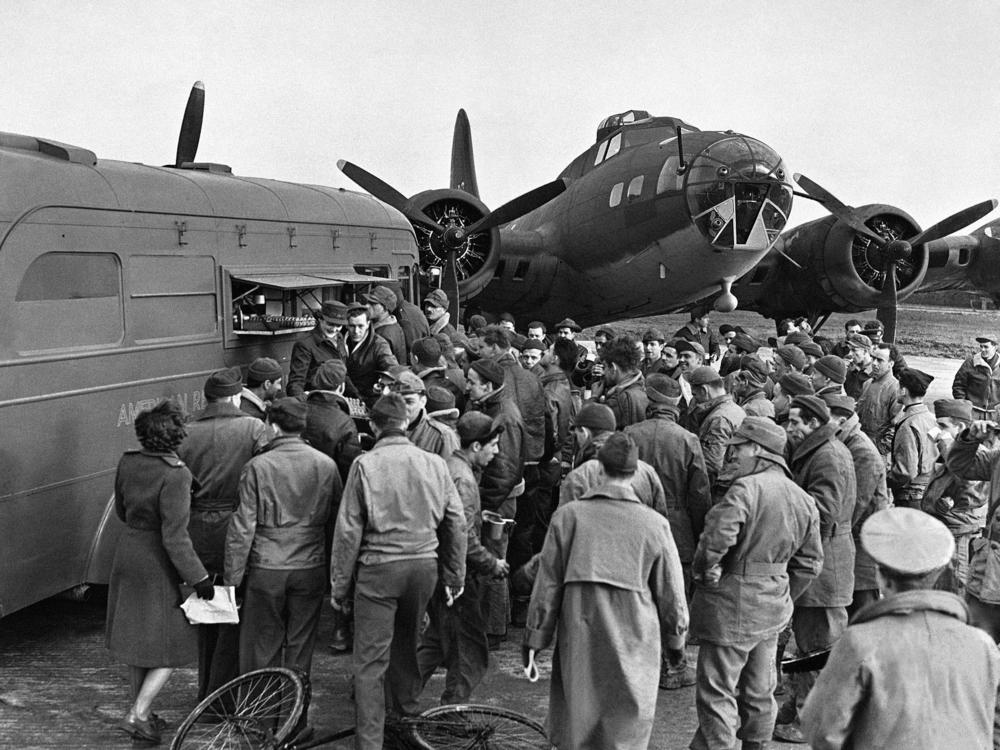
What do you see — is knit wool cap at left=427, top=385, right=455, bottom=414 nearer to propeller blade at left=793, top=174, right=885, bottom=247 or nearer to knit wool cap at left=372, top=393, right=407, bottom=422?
knit wool cap at left=372, top=393, right=407, bottom=422

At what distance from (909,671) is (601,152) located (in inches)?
633

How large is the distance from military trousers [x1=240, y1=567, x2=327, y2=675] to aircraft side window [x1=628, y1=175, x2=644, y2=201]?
11.6 metres

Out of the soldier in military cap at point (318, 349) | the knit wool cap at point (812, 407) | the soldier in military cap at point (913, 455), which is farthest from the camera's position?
the soldier in military cap at point (318, 349)

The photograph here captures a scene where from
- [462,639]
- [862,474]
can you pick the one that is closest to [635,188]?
[862,474]

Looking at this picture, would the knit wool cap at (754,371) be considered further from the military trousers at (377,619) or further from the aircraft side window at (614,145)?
the aircraft side window at (614,145)

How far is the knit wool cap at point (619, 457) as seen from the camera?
4.07 m

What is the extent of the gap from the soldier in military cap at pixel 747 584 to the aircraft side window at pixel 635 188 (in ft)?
36.7

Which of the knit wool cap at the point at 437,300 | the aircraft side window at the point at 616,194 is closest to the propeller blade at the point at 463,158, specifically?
the aircraft side window at the point at 616,194

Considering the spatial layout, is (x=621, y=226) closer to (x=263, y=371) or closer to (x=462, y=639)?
(x=263, y=371)

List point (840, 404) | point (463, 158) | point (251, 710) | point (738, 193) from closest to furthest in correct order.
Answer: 1. point (251, 710)
2. point (840, 404)
3. point (738, 193)
4. point (463, 158)

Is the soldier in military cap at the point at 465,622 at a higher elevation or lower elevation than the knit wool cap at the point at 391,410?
lower

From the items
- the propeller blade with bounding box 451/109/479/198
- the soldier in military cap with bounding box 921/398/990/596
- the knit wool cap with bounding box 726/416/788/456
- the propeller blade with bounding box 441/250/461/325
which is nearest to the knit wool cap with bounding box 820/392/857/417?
the soldier in military cap with bounding box 921/398/990/596

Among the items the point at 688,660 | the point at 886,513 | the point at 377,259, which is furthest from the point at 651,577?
the point at 377,259

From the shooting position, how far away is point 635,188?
15.5 metres
